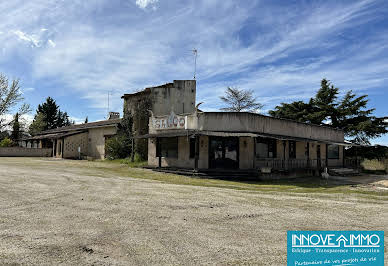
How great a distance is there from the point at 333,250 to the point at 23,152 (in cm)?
3831

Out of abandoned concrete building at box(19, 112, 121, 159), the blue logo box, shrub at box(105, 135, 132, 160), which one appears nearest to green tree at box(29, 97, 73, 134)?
abandoned concrete building at box(19, 112, 121, 159)

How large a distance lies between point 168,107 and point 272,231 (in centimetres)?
1826

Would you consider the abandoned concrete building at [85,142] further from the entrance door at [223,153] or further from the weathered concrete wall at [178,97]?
the entrance door at [223,153]

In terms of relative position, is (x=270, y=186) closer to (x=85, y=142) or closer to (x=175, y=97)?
(x=175, y=97)

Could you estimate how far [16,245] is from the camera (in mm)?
4078

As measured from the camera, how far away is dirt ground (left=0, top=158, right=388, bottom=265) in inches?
151

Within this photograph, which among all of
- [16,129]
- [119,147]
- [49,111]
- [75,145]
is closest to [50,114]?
[49,111]

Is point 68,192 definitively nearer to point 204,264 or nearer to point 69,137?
point 204,264

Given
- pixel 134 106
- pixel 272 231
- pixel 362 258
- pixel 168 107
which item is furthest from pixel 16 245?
pixel 134 106

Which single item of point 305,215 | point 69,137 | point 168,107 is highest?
point 168,107

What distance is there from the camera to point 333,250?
143 inches

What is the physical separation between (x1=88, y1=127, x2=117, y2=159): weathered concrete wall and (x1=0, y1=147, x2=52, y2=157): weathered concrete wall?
781cm

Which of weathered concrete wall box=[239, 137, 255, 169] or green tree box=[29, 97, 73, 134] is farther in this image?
green tree box=[29, 97, 73, 134]

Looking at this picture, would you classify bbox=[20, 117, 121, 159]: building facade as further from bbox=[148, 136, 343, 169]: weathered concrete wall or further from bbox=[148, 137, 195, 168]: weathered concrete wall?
bbox=[148, 137, 195, 168]: weathered concrete wall
